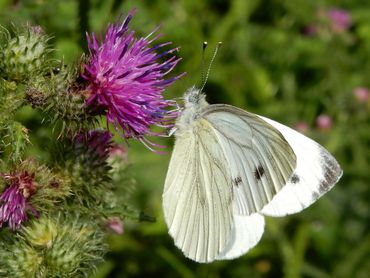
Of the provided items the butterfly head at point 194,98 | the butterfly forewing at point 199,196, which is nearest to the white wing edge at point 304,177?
the butterfly forewing at point 199,196

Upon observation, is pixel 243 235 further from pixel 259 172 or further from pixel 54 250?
pixel 54 250

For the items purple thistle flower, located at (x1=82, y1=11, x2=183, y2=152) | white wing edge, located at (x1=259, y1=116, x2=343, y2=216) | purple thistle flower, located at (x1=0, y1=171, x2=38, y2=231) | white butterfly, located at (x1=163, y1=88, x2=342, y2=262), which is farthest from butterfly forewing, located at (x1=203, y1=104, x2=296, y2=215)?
purple thistle flower, located at (x1=0, y1=171, x2=38, y2=231)

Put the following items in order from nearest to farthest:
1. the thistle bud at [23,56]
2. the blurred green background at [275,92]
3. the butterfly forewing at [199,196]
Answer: the thistle bud at [23,56], the butterfly forewing at [199,196], the blurred green background at [275,92]

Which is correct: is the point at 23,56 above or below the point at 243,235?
above

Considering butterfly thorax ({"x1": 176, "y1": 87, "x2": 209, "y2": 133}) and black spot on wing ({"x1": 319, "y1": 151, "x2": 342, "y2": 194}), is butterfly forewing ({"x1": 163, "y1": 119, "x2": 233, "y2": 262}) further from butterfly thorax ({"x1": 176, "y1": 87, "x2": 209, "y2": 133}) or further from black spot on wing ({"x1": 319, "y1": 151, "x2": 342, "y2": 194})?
black spot on wing ({"x1": 319, "y1": 151, "x2": 342, "y2": 194})

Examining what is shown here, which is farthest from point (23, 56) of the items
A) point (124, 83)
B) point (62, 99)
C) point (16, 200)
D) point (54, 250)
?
point (54, 250)

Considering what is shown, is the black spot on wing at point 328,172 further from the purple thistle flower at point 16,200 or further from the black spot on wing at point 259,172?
the purple thistle flower at point 16,200

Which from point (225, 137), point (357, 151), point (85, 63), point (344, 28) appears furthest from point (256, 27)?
point (85, 63)
